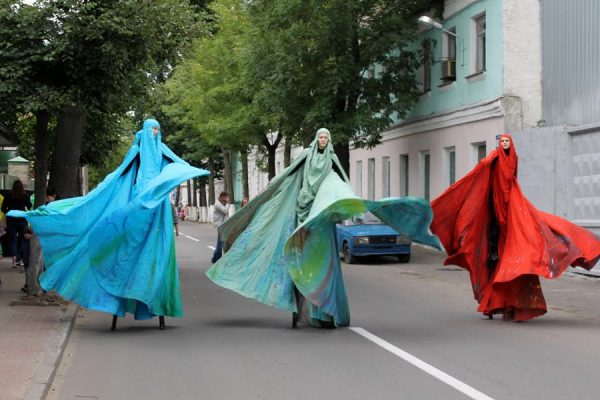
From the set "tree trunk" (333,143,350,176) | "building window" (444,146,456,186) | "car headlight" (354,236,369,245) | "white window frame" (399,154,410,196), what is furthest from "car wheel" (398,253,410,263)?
"white window frame" (399,154,410,196)

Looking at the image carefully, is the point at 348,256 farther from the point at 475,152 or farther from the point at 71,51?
the point at 71,51

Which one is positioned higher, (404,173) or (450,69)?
(450,69)

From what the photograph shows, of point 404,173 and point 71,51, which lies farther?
point 404,173

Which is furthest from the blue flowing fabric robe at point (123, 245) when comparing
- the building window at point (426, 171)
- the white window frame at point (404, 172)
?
the white window frame at point (404, 172)

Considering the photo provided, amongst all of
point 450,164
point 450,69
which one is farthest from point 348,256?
point 450,69

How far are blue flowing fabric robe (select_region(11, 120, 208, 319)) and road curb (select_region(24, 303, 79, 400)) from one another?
0.50m

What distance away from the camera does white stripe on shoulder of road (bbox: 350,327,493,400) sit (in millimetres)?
7321

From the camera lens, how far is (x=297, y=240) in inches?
406

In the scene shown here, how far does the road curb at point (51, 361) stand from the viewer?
725cm

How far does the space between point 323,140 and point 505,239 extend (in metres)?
2.62

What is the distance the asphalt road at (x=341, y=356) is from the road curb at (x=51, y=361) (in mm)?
100

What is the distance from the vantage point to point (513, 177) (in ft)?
38.8

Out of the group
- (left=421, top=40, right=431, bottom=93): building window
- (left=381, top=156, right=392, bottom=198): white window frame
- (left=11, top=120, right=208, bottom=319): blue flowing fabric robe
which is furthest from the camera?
(left=381, top=156, right=392, bottom=198): white window frame

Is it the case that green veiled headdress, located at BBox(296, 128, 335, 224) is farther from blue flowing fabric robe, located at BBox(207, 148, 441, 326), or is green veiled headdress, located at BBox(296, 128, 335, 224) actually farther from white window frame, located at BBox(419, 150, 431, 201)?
white window frame, located at BBox(419, 150, 431, 201)
